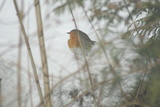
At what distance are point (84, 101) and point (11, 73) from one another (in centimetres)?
54

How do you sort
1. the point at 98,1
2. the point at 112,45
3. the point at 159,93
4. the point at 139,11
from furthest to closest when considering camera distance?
the point at 98,1 < the point at 139,11 < the point at 112,45 < the point at 159,93

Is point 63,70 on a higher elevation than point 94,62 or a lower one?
higher

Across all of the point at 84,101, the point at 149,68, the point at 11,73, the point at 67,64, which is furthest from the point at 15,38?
the point at 149,68

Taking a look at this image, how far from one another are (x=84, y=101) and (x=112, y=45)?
602mm

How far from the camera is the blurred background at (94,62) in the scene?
0.79m

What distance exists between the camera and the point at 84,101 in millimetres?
1396

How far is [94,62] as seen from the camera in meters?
1.02

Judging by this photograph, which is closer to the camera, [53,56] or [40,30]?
[40,30]

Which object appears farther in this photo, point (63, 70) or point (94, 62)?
point (63, 70)

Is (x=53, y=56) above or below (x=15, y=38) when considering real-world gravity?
below

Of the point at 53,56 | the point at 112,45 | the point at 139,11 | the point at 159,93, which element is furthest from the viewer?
the point at 53,56

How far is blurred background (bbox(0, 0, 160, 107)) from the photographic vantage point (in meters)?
0.79

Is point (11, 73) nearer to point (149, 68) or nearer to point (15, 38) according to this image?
point (15, 38)

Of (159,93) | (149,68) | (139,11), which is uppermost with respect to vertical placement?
(139,11)
